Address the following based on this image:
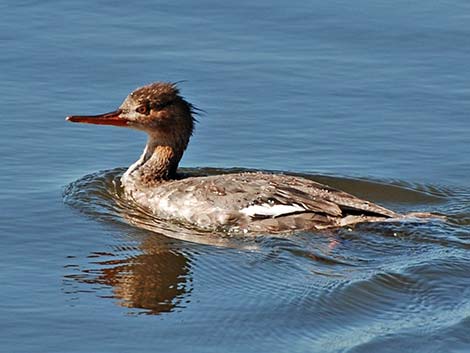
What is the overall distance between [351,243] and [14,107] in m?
4.26

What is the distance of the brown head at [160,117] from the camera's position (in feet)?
42.8

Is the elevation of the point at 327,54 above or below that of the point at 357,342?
above

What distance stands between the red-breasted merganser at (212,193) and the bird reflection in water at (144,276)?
0.87 m

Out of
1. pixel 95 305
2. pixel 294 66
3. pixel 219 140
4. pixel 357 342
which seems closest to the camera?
pixel 357 342

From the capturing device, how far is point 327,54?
50.2 feet

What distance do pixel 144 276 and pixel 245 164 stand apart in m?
2.80

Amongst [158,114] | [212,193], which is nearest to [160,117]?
[158,114]

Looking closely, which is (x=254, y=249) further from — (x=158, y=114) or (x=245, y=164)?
(x=158, y=114)

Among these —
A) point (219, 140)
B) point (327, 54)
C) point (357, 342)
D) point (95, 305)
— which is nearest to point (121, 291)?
point (95, 305)

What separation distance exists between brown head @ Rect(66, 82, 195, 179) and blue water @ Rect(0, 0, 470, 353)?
0.40 m

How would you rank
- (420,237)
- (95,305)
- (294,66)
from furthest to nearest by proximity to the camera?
(294,66)
(420,237)
(95,305)

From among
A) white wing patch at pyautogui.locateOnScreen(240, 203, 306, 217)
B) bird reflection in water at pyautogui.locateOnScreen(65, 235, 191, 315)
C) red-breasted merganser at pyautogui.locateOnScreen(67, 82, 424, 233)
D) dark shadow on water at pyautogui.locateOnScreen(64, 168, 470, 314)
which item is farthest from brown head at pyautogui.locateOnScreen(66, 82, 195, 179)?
bird reflection in water at pyautogui.locateOnScreen(65, 235, 191, 315)

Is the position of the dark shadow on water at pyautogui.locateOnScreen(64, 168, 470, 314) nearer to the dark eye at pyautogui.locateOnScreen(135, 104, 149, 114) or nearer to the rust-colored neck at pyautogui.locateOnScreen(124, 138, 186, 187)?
the rust-colored neck at pyautogui.locateOnScreen(124, 138, 186, 187)

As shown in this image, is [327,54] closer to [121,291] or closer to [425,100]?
[425,100]
